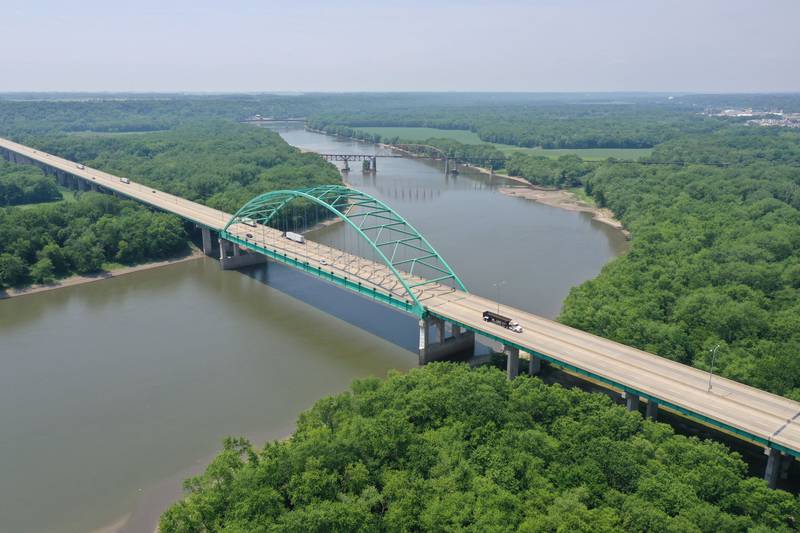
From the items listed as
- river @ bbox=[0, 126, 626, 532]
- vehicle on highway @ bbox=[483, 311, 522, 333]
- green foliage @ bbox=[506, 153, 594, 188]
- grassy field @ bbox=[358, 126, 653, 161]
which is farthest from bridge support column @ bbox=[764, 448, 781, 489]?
grassy field @ bbox=[358, 126, 653, 161]

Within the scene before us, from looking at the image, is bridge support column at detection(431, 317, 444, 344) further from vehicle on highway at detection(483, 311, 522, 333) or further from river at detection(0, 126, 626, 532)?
vehicle on highway at detection(483, 311, 522, 333)

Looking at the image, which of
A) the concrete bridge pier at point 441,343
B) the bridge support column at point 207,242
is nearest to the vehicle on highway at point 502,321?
the concrete bridge pier at point 441,343

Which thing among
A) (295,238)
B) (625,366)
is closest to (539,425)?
(625,366)

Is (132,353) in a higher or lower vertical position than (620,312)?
lower

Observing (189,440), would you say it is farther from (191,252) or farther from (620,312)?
(191,252)

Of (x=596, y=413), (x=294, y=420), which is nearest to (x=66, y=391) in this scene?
(x=294, y=420)

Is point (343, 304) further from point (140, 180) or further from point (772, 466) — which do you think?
point (140, 180)
